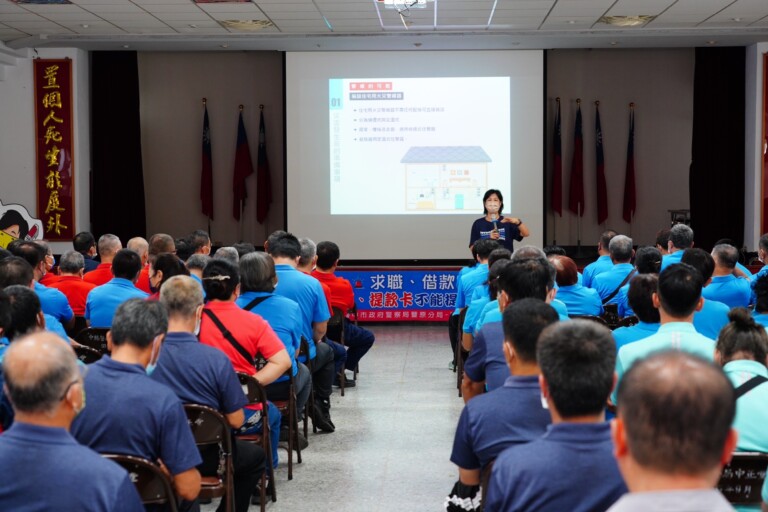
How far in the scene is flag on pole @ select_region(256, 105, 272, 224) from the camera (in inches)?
483

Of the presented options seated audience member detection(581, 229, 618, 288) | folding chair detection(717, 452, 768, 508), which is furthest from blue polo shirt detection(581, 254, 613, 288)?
folding chair detection(717, 452, 768, 508)

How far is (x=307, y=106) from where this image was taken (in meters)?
10.8

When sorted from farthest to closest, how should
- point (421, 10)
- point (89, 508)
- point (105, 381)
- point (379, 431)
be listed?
point (421, 10) → point (379, 431) → point (105, 381) → point (89, 508)

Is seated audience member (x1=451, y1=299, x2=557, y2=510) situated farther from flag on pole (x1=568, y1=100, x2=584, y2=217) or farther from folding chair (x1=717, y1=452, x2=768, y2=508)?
flag on pole (x1=568, y1=100, x2=584, y2=217)

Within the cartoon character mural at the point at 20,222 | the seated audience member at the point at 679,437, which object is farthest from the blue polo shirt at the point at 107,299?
the cartoon character mural at the point at 20,222

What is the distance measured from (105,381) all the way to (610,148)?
10.8 m

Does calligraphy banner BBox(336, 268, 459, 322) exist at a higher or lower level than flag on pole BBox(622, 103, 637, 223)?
lower

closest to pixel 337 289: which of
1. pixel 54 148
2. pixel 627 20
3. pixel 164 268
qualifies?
pixel 164 268

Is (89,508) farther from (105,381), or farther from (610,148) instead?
(610,148)

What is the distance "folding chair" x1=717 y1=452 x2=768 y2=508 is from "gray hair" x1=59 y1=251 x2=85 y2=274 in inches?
174

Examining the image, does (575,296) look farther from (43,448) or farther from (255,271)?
(43,448)

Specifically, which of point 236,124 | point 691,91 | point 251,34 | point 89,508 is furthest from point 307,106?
point 89,508

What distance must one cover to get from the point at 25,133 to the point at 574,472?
10655 millimetres

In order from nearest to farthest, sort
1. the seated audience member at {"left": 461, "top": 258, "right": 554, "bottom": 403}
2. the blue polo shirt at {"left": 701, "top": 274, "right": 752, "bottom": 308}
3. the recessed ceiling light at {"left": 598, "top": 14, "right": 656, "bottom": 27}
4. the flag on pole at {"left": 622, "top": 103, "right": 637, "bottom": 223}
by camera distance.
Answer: the seated audience member at {"left": 461, "top": 258, "right": 554, "bottom": 403}, the blue polo shirt at {"left": 701, "top": 274, "right": 752, "bottom": 308}, the recessed ceiling light at {"left": 598, "top": 14, "right": 656, "bottom": 27}, the flag on pole at {"left": 622, "top": 103, "right": 637, "bottom": 223}
